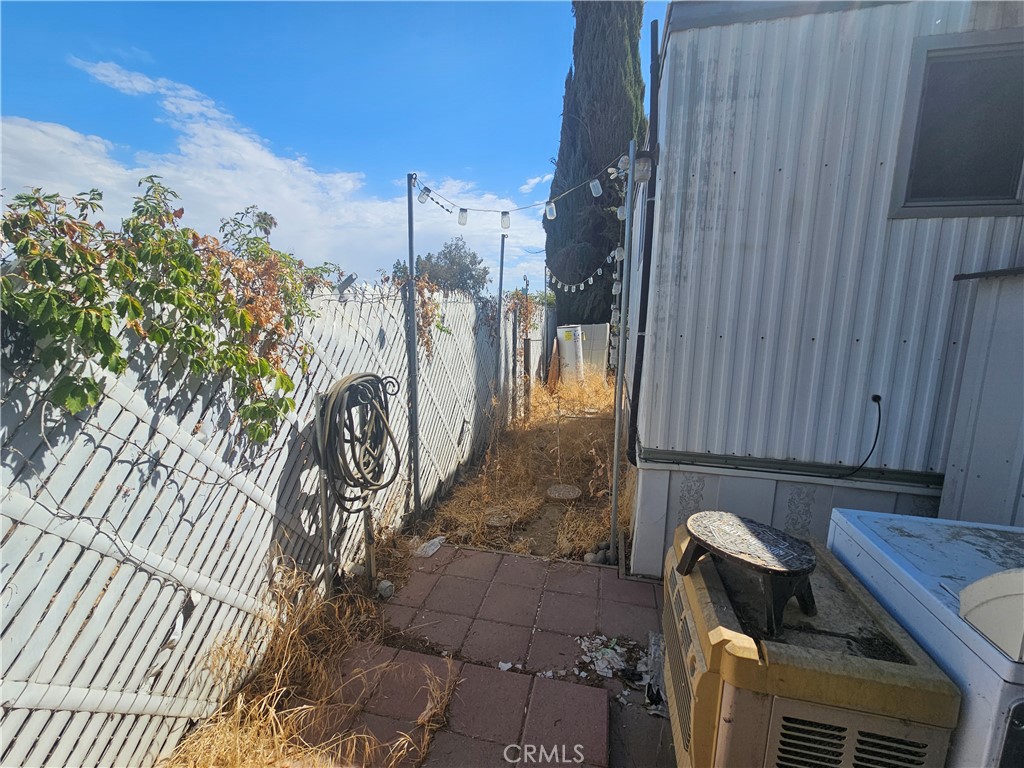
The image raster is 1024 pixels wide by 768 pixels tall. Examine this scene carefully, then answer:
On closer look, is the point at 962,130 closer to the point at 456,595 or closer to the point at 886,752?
the point at 886,752

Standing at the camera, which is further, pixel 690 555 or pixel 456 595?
pixel 456 595

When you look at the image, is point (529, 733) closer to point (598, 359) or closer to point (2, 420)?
point (2, 420)

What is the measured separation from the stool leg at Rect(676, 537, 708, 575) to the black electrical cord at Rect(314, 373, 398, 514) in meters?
1.72

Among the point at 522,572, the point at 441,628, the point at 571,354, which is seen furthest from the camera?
the point at 571,354

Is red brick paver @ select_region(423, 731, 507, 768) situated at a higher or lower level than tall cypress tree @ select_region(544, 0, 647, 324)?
lower

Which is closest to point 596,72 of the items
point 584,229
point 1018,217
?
point 584,229

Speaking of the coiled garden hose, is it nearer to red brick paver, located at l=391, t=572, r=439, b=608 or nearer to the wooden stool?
red brick paver, located at l=391, t=572, r=439, b=608

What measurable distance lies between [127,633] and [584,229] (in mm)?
10804

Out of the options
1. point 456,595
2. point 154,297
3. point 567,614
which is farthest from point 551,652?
point 154,297

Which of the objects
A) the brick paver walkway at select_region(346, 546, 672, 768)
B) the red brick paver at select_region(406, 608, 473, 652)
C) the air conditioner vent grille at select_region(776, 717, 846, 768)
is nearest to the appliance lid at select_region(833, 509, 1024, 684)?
the air conditioner vent grille at select_region(776, 717, 846, 768)

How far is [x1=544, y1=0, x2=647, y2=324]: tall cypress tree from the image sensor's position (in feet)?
32.8

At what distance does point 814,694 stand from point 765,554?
1.12 ft

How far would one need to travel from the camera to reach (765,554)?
1306 mm

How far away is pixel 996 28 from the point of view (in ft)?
6.70
